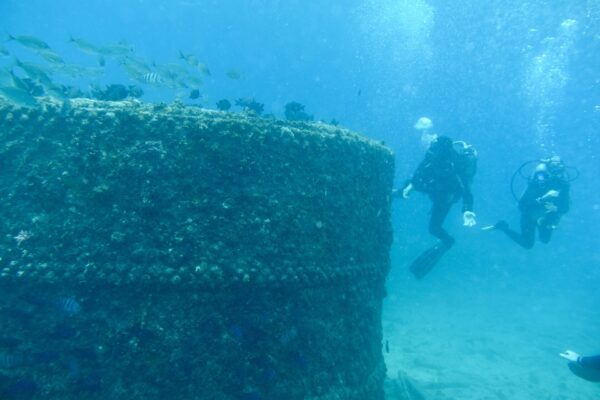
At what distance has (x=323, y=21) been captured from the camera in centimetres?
8600

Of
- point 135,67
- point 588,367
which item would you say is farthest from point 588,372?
point 135,67

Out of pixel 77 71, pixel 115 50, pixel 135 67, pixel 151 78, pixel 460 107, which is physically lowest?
pixel 151 78

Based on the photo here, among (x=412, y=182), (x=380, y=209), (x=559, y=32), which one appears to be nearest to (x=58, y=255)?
→ (x=380, y=209)

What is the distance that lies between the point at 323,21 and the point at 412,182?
8577 cm

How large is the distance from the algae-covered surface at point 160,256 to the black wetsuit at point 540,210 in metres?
9.90

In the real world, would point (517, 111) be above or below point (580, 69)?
above

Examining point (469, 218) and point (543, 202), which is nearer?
point (469, 218)

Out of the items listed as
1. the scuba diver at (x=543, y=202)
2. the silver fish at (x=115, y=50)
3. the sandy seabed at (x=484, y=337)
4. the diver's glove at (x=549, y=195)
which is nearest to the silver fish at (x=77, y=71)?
the silver fish at (x=115, y=50)

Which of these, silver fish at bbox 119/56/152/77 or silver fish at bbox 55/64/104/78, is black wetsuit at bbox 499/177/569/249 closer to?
silver fish at bbox 119/56/152/77

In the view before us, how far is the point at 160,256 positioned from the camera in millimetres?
3254

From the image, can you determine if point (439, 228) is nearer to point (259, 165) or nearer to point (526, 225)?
point (526, 225)

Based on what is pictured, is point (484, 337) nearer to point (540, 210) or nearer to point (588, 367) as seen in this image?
point (540, 210)

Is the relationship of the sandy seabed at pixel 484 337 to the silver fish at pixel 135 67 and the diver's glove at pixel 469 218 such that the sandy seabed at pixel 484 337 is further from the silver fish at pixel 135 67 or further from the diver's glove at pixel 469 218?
the silver fish at pixel 135 67

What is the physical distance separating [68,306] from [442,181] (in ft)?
28.8
